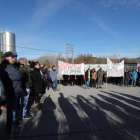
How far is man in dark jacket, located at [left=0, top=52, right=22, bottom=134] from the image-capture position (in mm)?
2951

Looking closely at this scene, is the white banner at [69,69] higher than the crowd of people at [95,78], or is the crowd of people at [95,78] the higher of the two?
the white banner at [69,69]

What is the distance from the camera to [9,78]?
3000 mm

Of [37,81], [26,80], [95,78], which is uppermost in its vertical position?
[26,80]

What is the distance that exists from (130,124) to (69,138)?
6.44ft

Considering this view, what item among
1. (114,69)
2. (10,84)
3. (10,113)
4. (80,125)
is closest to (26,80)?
(10,84)

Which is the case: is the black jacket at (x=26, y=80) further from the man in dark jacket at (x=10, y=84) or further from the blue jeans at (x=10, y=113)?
the blue jeans at (x=10, y=113)

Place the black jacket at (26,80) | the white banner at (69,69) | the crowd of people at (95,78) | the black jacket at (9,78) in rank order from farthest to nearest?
the crowd of people at (95,78) → the white banner at (69,69) → the black jacket at (26,80) → the black jacket at (9,78)

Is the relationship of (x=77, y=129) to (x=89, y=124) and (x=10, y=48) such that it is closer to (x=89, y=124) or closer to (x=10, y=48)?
(x=89, y=124)

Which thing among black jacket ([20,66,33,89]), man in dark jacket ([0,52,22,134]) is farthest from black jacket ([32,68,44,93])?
man in dark jacket ([0,52,22,134])

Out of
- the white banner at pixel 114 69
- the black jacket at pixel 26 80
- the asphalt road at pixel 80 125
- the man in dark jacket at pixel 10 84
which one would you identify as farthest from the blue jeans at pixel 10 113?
the white banner at pixel 114 69

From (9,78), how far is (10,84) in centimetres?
15

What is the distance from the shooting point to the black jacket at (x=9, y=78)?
292 cm

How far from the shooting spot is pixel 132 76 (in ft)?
41.7

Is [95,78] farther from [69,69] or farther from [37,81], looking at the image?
[37,81]
